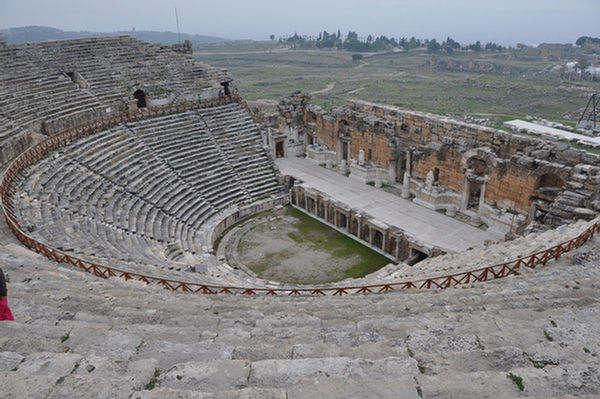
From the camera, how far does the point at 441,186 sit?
22.5 metres

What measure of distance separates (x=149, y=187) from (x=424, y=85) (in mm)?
71587

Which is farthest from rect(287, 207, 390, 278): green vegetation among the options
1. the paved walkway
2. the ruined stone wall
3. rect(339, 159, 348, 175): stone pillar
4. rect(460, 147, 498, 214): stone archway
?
the ruined stone wall

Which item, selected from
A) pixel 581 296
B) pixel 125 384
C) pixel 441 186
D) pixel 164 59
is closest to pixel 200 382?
pixel 125 384

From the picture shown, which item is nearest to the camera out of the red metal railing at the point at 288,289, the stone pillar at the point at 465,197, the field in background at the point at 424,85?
the red metal railing at the point at 288,289

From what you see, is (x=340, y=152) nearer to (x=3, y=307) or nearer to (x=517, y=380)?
(x=3, y=307)

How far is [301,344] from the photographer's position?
5.78 m

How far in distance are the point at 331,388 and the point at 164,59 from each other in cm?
2996

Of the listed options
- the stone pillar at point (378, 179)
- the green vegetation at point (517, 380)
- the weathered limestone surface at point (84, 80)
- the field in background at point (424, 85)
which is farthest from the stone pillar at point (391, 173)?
the field in background at point (424, 85)

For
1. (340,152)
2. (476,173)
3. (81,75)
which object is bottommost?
(340,152)

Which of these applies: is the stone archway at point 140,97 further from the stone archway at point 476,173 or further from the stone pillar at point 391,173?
the stone archway at point 476,173

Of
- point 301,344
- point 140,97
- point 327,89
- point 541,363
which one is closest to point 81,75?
point 140,97

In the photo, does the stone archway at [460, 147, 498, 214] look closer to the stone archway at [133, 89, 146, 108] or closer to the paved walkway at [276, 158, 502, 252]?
the paved walkway at [276, 158, 502, 252]

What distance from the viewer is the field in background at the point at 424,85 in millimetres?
61562

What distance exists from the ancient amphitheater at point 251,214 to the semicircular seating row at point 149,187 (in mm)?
109
